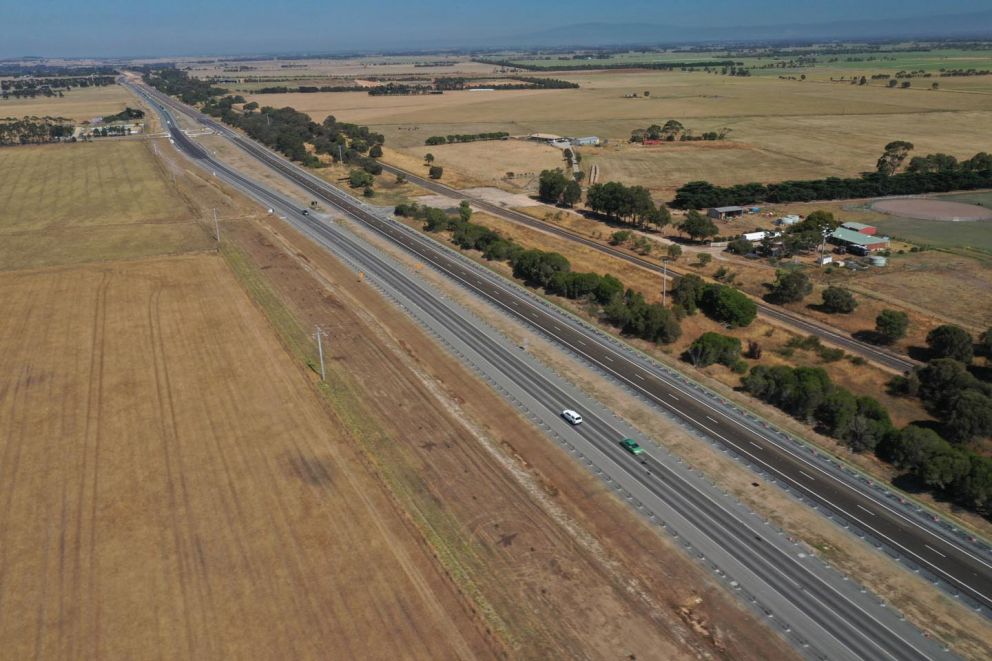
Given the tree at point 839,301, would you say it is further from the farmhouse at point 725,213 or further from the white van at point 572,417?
the farmhouse at point 725,213

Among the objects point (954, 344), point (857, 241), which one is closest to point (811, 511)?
point (954, 344)

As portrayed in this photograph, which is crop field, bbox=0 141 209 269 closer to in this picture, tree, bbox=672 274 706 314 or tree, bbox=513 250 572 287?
tree, bbox=513 250 572 287

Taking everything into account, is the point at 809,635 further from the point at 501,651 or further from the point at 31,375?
the point at 31,375

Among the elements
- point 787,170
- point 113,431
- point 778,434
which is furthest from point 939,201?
point 113,431

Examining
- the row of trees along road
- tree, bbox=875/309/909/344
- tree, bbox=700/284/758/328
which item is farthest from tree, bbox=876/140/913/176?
tree, bbox=700/284/758/328

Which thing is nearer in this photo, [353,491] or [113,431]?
[353,491]

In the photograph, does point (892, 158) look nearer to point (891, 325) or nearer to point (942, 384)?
point (891, 325)

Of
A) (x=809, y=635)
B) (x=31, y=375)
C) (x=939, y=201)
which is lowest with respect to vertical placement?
(x=809, y=635)
